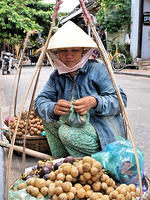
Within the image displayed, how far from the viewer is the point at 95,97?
2010 millimetres

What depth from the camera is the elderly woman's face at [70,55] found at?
6.95 ft

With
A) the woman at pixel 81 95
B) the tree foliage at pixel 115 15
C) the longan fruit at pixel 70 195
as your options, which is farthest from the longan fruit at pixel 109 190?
the tree foliage at pixel 115 15

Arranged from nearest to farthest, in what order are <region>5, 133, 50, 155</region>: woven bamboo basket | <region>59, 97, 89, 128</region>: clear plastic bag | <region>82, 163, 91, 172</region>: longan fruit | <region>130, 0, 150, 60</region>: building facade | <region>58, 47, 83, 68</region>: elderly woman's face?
<region>82, 163, 91, 172</region>: longan fruit, <region>59, 97, 89, 128</region>: clear plastic bag, <region>58, 47, 83, 68</region>: elderly woman's face, <region>5, 133, 50, 155</region>: woven bamboo basket, <region>130, 0, 150, 60</region>: building facade

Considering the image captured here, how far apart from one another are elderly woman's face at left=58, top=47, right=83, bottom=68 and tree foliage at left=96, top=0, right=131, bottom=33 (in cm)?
1270

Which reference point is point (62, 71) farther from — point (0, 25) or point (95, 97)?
point (0, 25)

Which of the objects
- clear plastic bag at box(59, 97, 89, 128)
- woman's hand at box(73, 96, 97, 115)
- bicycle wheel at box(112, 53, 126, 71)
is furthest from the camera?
bicycle wheel at box(112, 53, 126, 71)

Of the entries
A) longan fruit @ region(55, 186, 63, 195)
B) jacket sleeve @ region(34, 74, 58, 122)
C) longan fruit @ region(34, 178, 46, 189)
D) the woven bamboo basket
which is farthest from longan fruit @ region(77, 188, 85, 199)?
the woven bamboo basket

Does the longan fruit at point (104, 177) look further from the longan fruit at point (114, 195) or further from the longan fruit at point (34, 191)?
the longan fruit at point (34, 191)

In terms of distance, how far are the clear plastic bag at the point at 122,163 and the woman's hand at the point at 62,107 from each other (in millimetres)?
415

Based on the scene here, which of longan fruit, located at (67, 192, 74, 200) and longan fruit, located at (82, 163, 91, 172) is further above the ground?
longan fruit, located at (82, 163, 91, 172)

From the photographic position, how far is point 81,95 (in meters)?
2.22

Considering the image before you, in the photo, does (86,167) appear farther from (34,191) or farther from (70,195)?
(34,191)

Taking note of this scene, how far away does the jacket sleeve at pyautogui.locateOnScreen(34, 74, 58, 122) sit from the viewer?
213 centimetres

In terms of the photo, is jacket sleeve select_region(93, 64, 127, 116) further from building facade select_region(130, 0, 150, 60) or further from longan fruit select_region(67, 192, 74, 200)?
building facade select_region(130, 0, 150, 60)
